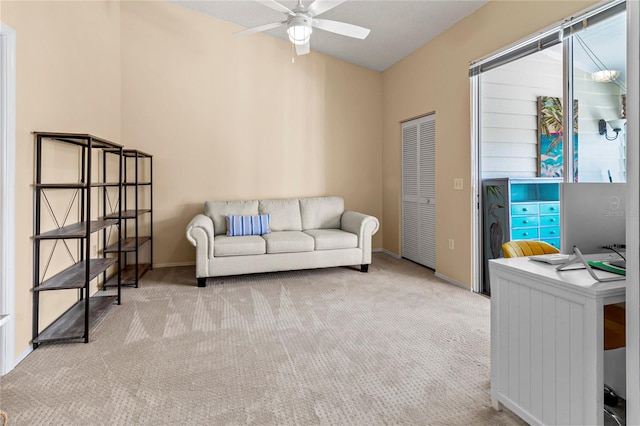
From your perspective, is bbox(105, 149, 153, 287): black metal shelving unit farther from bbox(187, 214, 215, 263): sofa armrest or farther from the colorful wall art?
the colorful wall art

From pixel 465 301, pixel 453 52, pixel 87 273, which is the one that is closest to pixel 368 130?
pixel 453 52

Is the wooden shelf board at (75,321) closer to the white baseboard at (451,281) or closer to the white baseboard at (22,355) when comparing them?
the white baseboard at (22,355)

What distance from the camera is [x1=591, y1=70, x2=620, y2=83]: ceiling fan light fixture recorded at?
8.31 ft

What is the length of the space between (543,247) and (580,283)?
36.7 inches

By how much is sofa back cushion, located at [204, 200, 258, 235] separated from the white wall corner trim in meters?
2.46

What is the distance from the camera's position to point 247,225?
179 inches

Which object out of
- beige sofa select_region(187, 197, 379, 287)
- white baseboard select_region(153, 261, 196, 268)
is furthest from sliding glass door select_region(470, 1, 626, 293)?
white baseboard select_region(153, 261, 196, 268)

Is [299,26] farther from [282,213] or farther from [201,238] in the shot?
[282,213]

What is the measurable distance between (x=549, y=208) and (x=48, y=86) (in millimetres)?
4483

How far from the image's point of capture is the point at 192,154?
16.2ft

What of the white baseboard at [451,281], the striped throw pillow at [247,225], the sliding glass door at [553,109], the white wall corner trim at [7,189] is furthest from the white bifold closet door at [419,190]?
the white wall corner trim at [7,189]

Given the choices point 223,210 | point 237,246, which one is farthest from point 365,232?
point 223,210

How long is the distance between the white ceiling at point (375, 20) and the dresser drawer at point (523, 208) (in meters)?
1.94

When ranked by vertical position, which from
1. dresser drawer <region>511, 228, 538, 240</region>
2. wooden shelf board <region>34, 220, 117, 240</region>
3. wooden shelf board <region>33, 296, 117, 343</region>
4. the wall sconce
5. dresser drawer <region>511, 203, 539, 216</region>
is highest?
the wall sconce
